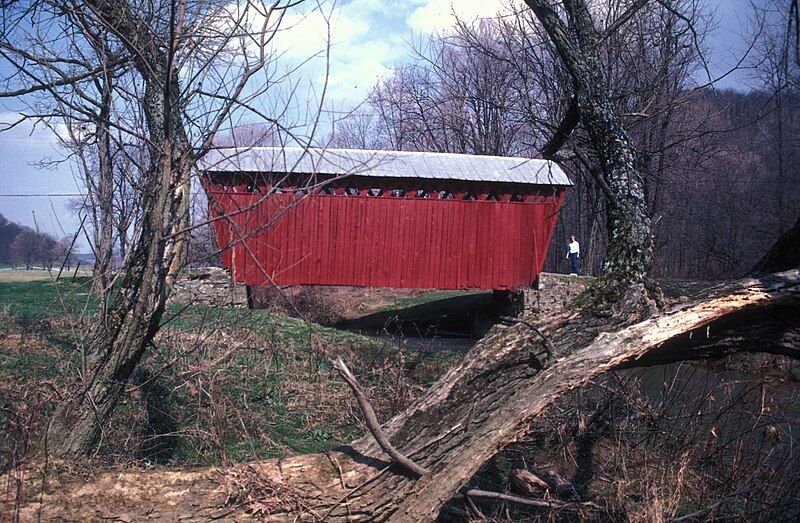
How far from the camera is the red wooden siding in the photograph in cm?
1559

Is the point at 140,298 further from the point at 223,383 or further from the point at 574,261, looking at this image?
the point at 574,261

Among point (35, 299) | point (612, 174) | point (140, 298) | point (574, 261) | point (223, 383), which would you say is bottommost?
point (223, 383)

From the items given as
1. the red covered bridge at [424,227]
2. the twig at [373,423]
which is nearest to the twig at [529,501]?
the twig at [373,423]

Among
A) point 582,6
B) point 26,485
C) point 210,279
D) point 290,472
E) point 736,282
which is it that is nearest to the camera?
point 26,485

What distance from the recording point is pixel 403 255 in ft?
52.3

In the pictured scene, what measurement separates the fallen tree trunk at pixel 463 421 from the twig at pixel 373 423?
9cm

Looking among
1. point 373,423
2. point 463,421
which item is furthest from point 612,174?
point 373,423

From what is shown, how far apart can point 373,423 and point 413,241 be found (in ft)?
42.8

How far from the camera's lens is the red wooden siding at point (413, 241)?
15586 millimetres

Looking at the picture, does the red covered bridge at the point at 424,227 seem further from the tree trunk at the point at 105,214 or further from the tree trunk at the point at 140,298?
the tree trunk at the point at 140,298

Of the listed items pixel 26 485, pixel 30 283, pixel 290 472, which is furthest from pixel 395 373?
pixel 30 283

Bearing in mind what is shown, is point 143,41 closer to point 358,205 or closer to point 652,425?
point 652,425

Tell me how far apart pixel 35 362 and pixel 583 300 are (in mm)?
6226

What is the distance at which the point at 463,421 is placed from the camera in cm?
337
